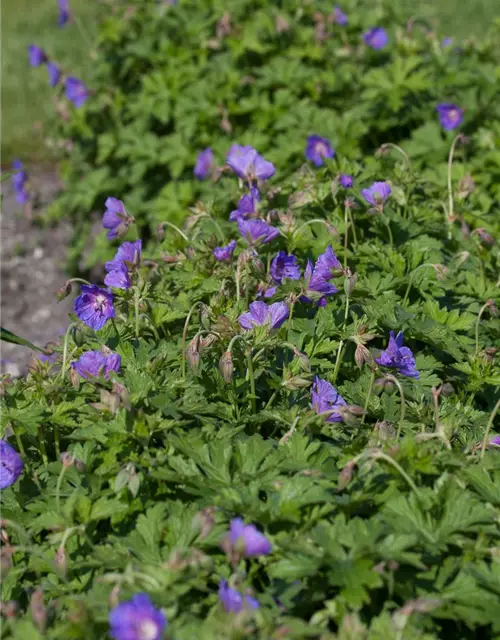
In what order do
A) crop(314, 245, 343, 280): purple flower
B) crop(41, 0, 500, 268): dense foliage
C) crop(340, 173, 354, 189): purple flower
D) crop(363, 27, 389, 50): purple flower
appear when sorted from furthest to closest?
crop(363, 27, 389, 50): purple flower
crop(41, 0, 500, 268): dense foliage
crop(340, 173, 354, 189): purple flower
crop(314, 245, 343, 280): purple flower

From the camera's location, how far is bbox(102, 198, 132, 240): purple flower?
8.43 feet

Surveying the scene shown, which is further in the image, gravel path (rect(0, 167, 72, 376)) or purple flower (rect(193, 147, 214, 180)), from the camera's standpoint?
gravel path (rect(0, 167, 72, 376))

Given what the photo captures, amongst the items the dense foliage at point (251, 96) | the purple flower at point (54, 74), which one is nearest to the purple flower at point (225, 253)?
the dense foliage at point (251, 96)

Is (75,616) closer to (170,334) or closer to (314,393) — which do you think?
(314,393)

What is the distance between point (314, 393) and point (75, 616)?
754mm

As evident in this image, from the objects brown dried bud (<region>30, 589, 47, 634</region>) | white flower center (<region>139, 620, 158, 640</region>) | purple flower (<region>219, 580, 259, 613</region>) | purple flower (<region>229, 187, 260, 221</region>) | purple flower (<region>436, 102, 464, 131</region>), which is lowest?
purple flower (<region>436, 102, 464, 131</region>)

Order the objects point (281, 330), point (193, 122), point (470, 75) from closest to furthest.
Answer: point (281, 330), point (470, 75), point (193, 122)

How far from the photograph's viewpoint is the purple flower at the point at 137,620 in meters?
1.40

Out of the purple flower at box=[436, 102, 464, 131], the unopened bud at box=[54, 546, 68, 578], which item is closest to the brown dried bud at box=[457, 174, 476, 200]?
the purple flower at box=[436, 102, 464, 131]

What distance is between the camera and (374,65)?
14.3 ft

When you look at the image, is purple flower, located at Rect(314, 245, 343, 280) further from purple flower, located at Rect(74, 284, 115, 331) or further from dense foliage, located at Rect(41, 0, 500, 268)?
dense foliage, located at Rect(41, 0, 500, 268)

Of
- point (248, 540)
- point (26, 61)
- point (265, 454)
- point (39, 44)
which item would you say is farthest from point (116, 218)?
point (39, 44)

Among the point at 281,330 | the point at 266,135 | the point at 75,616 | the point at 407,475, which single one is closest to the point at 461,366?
the point at 281,330

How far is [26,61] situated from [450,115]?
4.30m
